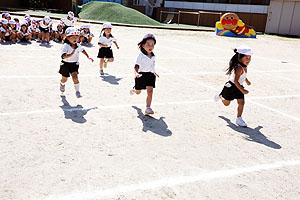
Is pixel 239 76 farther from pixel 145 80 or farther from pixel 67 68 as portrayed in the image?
pixel 67 68

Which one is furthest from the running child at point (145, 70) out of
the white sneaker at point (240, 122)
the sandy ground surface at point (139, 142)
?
the white sneaker at point (240, 122)

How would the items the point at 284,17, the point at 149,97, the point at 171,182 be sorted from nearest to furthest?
the point at 171,182, the point at 149,97, the point at 284,17

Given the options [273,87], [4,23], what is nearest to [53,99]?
[273,87]

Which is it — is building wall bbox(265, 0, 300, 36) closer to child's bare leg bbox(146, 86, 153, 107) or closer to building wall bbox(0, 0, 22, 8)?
building wall bbox(0, 0, 22, 8)

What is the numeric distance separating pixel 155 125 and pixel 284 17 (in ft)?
103

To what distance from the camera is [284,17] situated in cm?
3161

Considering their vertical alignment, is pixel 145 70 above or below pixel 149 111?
above

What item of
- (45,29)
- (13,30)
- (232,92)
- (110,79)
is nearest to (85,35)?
(45,29)

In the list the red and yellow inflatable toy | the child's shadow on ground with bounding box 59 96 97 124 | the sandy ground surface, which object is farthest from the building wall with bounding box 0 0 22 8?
the child's shadow on ground with bounding box 59 96 97 124

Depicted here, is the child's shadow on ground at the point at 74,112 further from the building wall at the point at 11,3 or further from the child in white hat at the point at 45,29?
the building wall at the point at 11,3

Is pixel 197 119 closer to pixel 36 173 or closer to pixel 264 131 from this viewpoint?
pixel 264 131

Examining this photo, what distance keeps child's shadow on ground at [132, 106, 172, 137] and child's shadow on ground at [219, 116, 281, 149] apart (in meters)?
1.26

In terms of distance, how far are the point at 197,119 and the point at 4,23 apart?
406 inches

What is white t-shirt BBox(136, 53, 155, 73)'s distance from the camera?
5.83 metres
